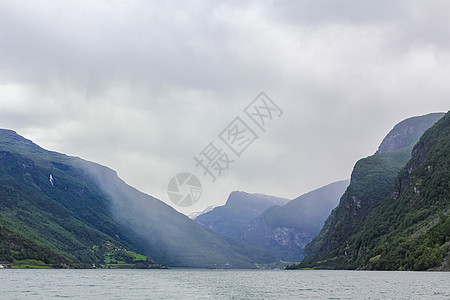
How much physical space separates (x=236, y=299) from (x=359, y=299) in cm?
2079

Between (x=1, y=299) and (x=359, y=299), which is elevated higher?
(x=1, y=299)

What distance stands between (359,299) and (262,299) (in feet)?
53.5

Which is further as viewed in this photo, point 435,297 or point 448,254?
point 448,254

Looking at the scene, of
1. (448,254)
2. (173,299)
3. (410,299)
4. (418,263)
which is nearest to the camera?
(410,299)

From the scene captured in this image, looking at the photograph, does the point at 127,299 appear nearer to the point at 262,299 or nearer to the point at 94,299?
the point at 94,299

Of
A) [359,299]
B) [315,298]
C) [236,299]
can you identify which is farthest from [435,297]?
[236,299]

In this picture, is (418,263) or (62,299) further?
(418,263)

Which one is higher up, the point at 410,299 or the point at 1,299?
the point at 1,299

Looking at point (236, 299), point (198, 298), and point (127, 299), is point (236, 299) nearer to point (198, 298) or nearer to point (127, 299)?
point (198, 298)

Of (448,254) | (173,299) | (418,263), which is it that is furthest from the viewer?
(418,263)

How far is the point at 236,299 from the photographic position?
244ft

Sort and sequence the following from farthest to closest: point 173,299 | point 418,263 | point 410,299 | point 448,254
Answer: point 418,263 → point 448,254 → point 173,299 → point 410,299

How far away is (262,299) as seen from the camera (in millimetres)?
74125

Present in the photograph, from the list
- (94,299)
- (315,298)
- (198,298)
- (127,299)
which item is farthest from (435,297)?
(94,299)
